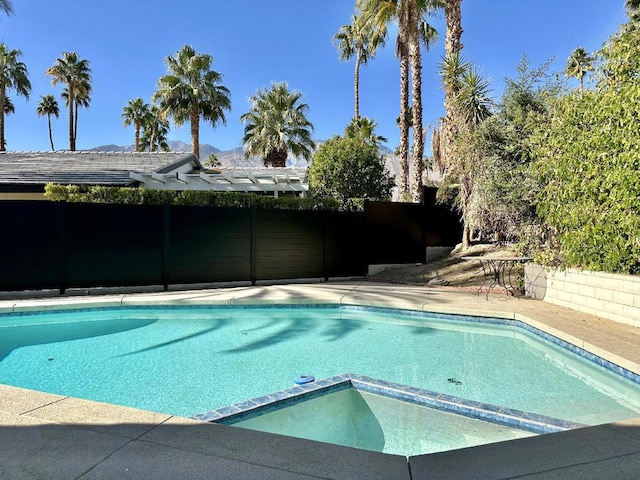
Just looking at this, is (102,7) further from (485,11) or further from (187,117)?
(485,11)

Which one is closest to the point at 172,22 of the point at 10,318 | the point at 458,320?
the point at 10,318

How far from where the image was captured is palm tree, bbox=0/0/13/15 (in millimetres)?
15438

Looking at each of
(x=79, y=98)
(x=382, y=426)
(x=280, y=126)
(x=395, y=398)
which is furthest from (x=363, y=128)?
(x=79, y=98)

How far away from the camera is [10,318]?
7.61 meters

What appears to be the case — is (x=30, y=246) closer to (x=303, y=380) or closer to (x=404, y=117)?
(x=303, y=380)

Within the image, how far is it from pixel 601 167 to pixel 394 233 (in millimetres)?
6377

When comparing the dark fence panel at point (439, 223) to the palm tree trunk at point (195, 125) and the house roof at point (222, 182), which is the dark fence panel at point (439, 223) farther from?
the palm tree trunk at point (195, 125)

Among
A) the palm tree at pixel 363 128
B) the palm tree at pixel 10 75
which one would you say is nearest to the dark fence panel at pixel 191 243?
the palm tree at pixel 363 128

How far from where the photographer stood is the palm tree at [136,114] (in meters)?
41.4

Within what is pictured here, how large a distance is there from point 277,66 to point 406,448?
28.0m

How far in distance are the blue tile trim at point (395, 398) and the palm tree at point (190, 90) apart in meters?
22.3

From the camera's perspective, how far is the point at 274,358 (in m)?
5.89

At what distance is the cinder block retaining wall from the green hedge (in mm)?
6020

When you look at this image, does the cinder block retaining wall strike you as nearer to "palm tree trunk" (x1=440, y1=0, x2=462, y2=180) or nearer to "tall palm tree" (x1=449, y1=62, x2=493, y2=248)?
"tall palm tree" (x1=449, y1=62, x2=493, y2=248)
